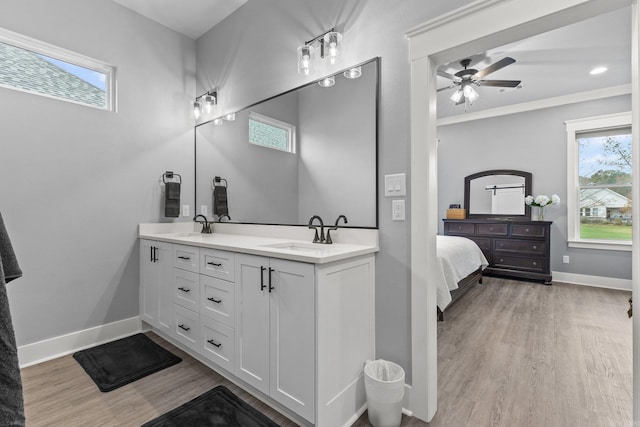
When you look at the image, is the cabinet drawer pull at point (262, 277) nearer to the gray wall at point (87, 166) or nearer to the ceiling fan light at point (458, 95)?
the gray wall at point (87, 166)

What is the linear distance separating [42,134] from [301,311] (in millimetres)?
2523

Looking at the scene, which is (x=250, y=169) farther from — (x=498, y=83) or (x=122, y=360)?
(x=498, y=83)

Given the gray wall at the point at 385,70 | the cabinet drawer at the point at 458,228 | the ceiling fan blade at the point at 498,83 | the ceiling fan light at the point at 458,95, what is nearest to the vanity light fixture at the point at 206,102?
the gray wall at the point at 385,70

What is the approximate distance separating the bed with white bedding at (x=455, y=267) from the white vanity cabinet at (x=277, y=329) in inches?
71.0

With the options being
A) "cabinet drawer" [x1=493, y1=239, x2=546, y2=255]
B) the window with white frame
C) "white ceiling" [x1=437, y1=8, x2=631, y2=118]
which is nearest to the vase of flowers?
"cabinet drawer" [x1=493, y1=239, x2=546, y2=255]

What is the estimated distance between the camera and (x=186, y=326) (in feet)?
7.46

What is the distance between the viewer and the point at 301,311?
4.94 ft

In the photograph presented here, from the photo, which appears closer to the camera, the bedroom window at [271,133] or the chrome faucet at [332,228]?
the chrome faucet at [332,228]

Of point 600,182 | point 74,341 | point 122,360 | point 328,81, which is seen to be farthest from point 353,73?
point 600,182

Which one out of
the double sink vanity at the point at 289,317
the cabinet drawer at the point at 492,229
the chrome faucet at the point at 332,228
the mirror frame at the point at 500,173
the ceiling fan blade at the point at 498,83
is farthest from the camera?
the mirror frame at the point at 500,173

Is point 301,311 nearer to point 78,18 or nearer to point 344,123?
point 344,123

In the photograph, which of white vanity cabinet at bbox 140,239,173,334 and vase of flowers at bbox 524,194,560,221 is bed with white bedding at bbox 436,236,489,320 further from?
white vanity cabinet at bbox 140,239,173,334

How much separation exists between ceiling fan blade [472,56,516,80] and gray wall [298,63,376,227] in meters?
2.08

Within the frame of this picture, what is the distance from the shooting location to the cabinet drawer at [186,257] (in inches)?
86.7
